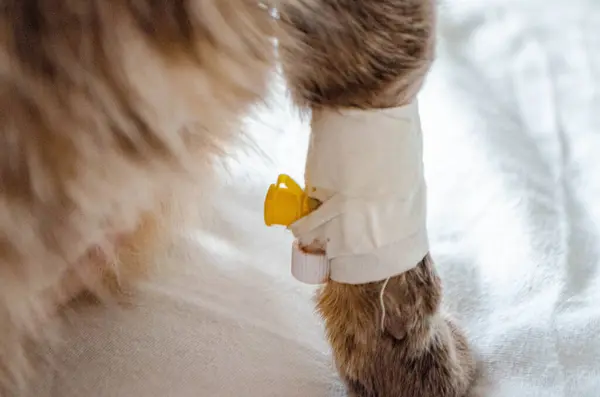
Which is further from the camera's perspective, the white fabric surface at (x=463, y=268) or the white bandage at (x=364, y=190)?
the white fabric surface at (x=463, y=268)

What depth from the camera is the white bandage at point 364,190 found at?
467 millimetres

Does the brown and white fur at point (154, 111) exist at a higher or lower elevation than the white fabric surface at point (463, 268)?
higher

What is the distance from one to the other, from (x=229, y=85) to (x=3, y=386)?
250 mm

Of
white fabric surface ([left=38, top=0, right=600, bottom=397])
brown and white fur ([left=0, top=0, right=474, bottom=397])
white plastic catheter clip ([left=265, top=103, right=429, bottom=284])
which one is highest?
brown and white fur ([left=0, top=0, right=474, bottom=397])

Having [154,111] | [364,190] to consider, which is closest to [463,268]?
[364,190]

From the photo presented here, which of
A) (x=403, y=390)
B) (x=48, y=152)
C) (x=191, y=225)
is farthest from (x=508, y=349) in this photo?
(x=48, y=152)

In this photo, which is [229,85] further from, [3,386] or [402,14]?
[3,386]

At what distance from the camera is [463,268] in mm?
672

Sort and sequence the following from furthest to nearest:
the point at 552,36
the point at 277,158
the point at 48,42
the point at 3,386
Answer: the point at 552,36
the point at 277,158
the point at 3,386
the point at 48,42

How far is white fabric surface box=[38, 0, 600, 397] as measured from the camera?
589mm

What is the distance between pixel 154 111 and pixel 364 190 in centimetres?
13

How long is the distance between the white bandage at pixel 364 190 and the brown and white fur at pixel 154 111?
0.01 meters

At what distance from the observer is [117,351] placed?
0.62 metres

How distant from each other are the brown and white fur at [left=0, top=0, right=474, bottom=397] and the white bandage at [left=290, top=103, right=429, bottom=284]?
13 mm
